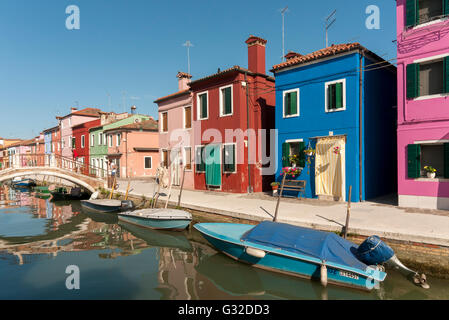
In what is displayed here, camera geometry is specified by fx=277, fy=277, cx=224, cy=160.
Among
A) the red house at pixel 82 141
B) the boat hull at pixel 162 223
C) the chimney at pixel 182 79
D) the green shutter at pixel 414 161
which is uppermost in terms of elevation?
the chimney at pixel 182 79

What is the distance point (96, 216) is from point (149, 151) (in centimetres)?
1408

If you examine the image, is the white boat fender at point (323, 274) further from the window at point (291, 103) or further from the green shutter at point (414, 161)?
the window at point (291, 103)

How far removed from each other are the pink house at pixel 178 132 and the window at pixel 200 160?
0.53m

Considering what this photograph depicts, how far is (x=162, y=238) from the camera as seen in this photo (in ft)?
34.2

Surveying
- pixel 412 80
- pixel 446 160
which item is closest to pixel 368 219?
pixel 446 160

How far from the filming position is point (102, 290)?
6152 mm

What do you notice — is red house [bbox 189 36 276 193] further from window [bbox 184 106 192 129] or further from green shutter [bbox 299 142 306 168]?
green shutter [bbox 299 142 306 168]

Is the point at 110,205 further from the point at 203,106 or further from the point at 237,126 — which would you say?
the point at 237,126

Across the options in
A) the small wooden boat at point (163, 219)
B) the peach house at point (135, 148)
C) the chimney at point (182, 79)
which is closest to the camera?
the small wooden boat at point (163, 219)

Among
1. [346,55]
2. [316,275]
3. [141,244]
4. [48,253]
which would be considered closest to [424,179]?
[346,55]

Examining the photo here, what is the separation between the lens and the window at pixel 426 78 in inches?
378

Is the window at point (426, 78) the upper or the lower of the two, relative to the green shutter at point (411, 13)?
lower

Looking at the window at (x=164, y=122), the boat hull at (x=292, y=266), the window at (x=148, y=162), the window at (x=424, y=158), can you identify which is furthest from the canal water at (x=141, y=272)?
the window at (x=148, y=162)
